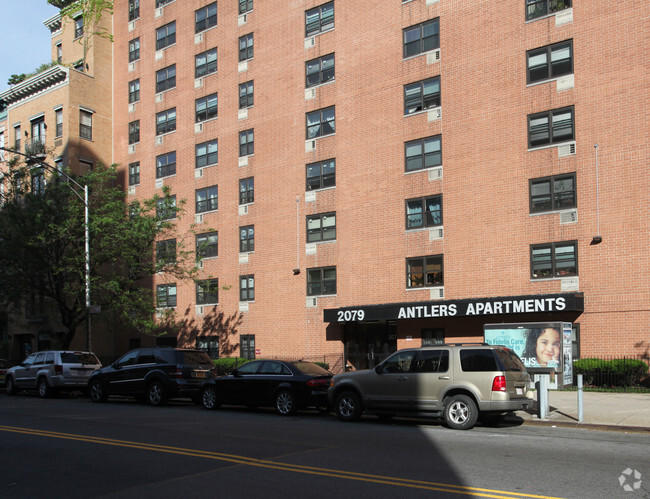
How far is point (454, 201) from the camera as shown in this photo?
27.8m

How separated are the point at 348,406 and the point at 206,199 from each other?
23.4 m

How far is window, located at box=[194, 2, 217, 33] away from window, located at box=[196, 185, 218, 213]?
31.9 feet

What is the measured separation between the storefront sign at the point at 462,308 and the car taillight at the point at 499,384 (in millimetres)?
11024

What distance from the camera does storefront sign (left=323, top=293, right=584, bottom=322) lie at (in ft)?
78.3

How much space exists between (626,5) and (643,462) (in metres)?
20.3

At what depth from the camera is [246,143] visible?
35.7 meters

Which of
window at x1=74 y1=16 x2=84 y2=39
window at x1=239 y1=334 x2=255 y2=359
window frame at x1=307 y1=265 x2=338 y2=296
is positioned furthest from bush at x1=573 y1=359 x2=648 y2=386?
window at x1=74 y1=16 x2=84 y2=39

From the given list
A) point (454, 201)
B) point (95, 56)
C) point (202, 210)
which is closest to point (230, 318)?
point (202, 210)

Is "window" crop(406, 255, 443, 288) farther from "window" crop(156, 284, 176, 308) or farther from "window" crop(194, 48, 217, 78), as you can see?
"window" crop(194, 48, 217, 78)

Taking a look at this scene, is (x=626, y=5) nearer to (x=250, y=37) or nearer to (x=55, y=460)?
(x=250, y=37)

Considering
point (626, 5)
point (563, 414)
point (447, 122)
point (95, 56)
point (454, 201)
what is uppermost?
point (95, 56)

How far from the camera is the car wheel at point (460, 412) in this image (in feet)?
45.7

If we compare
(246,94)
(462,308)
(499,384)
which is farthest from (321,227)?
(499,384)

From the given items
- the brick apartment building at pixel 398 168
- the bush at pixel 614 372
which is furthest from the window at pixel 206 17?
the bush at pixel 614 372
